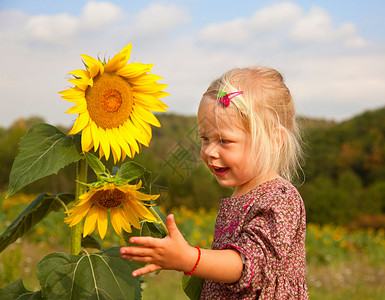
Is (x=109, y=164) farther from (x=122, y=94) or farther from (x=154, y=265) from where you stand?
(x=154, y=265)

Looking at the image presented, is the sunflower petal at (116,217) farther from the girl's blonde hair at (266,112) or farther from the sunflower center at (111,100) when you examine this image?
the girl's blonde hair at (266,112)

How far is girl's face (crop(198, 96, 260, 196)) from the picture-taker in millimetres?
1493

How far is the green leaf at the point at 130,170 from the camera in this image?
4.34 ft

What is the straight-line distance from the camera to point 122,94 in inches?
57.5

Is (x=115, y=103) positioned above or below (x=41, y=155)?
above

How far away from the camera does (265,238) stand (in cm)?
139

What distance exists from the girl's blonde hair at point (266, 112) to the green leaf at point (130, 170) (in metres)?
0.35

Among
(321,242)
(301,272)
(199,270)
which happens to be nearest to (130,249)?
(199,270)

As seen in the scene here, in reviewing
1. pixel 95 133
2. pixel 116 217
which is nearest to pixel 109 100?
pixel 95 133

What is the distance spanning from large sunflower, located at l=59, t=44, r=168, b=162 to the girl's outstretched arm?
0.35m

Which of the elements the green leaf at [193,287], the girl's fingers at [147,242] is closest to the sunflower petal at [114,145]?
the girl's fingers at [147,242]

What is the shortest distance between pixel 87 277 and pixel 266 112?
751 millimetres

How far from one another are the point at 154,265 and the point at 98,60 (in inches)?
23.7

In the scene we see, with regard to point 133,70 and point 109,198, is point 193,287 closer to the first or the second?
point 109,198
